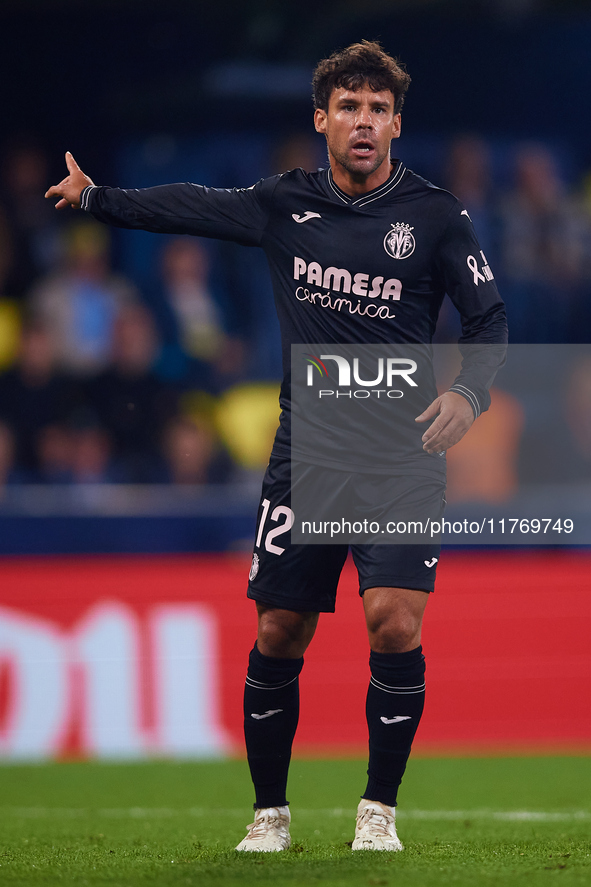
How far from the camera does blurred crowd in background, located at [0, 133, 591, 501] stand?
7.25 m

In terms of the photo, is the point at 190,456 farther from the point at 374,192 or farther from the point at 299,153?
the point at 374,192

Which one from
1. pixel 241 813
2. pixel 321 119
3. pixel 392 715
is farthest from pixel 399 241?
pixel 241 813

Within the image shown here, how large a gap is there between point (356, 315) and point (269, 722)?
48.4 inches

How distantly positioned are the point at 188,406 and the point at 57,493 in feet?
3.95

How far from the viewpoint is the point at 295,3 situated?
29.6 ft

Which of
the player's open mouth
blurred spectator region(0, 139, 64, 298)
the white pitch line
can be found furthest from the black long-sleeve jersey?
blurred spectator region(0, 139, 64, 298)

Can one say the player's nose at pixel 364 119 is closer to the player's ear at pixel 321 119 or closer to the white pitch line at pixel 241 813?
the player's ear at pixel 321 119

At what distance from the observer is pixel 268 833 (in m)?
3.43

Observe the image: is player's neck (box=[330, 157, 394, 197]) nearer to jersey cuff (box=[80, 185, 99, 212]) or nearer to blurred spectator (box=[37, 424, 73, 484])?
jersey cuff (box=[80, 185, 99, 212])

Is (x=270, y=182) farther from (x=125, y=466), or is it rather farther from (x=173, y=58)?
(x=173, y=58)

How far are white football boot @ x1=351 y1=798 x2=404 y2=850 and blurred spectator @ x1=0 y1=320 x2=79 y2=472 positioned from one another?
4.31m

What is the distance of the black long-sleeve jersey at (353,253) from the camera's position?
3.38 meters

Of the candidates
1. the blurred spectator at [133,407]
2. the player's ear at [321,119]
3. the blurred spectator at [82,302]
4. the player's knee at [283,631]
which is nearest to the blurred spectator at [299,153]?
the blurred spectator at [82,302]

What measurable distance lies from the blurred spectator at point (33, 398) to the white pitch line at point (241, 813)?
2.80m
